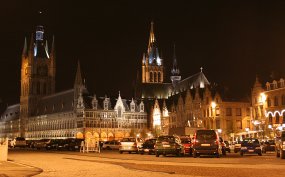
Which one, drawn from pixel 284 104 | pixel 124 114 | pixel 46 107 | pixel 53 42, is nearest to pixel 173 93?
pixel 124 114

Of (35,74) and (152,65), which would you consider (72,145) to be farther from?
(35,74)

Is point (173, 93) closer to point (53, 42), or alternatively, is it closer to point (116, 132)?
point (116, 132)

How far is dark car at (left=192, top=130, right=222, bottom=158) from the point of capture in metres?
30.7

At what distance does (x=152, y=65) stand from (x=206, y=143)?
120 metres

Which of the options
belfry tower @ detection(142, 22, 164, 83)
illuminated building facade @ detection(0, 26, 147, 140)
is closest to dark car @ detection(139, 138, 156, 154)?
illuminated building facade @ detection(0, 26, 147, 140)

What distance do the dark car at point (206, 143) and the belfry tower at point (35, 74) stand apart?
129 meters

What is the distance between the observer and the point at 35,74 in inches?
6211

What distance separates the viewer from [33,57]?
15800 centimetres

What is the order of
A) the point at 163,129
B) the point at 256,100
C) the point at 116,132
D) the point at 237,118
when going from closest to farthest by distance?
1. the point at 256,100
2. the point at 237,118
3. the point at 163,129
4. the point at 116,132

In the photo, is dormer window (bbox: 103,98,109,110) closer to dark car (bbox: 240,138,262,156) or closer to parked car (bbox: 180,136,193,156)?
parked car (bbox: 180,136,193,156)

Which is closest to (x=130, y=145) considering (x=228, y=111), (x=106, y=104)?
(x=228, y=111)

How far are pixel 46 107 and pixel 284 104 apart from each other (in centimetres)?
9280

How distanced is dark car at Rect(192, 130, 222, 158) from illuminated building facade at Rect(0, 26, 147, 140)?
71993 millimetres

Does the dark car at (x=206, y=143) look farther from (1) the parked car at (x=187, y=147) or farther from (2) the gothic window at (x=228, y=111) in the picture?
(2) the gothic window at (x=228, y=111)
